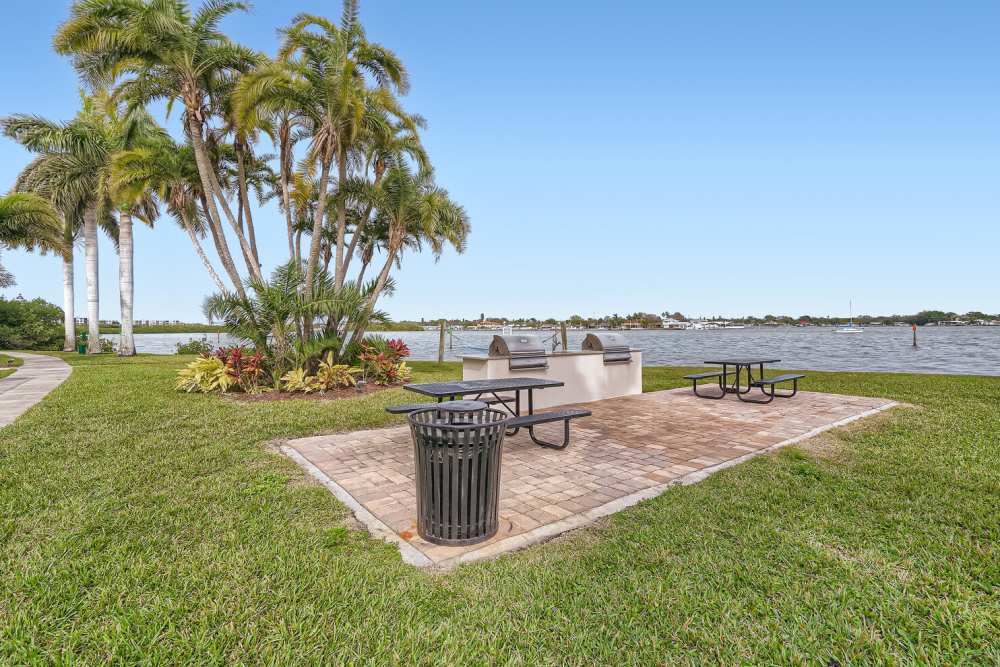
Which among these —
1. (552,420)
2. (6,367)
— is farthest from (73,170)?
(552,420)

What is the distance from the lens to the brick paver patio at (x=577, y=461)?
3322mm

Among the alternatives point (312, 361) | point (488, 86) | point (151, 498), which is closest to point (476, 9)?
point (488, 86)

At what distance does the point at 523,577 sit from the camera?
8.38 feet

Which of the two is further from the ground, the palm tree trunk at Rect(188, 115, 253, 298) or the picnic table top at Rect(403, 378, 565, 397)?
the palm tree trunk at Rect(188, 115, 253, 298)

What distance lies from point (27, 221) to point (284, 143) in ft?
37.9

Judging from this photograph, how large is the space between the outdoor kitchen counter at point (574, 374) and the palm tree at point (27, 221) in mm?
17252

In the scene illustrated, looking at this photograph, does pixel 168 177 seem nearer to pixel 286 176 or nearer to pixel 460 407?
pixel 286 176

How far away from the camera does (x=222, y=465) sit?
472 centimetres

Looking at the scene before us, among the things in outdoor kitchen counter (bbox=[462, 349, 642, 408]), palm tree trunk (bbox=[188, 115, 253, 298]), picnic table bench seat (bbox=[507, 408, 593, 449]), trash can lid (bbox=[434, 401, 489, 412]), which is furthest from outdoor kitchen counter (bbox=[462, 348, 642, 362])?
palm tree trunk (bbox=[188, 115, 253, 298])

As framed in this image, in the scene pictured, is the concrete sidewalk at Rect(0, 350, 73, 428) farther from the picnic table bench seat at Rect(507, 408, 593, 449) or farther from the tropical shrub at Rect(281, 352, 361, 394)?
the picnic table bench seat at Rect(507, 408, 593, 449)

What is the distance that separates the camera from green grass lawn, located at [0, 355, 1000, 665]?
78.8 inches

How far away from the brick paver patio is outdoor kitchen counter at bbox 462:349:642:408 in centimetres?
62

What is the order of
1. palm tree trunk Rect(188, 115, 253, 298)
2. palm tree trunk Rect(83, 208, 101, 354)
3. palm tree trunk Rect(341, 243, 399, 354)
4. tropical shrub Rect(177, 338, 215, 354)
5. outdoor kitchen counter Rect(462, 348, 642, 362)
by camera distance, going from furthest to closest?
palm tree trunk Rect(83, 208, 101, 354)
tropical shrub Rect(177, 338, 215, 354)
palm tree trunk Rect(341, 243, 399, 354)
palm tree trunk Rect(188, 115, 253, 298)
outdoor kitchen counter Rect(462, 348, 642, 362)

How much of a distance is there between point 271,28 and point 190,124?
9.72ft
